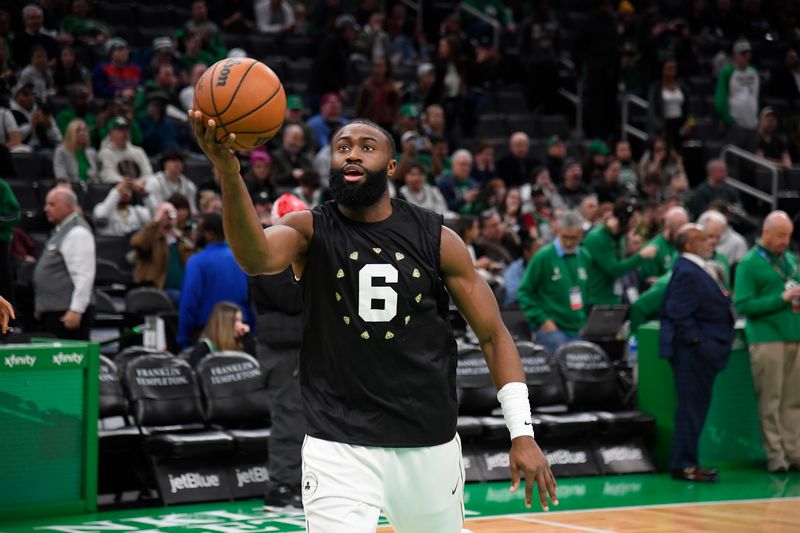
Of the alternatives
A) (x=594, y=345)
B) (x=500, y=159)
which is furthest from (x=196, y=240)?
(x=500, y=159)

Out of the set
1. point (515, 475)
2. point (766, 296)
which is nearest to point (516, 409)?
point (515, 475)

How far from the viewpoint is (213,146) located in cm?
376

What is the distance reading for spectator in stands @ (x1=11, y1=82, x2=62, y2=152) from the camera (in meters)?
13.3

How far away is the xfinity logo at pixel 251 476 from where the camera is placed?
8.81 meters

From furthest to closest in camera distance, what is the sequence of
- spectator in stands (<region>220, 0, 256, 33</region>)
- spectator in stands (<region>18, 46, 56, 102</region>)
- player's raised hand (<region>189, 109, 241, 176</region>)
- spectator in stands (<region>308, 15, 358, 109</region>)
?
spectator in stands (<region>220, 0, 256, 33</region>), spectator in stands (<region>308, 15, 358, 109</region>), spectator in stands (<region>18, 46, 56, 102</region>), player's raised hand (<region>189, 109, 241, 176</region>)

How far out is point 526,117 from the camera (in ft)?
58.2

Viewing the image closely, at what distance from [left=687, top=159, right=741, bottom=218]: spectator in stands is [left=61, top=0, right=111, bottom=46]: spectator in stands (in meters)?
7.35

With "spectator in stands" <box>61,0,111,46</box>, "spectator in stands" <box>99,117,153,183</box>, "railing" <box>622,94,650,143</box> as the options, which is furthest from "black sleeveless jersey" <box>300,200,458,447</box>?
"railing" <box>622,94,650,143</box>

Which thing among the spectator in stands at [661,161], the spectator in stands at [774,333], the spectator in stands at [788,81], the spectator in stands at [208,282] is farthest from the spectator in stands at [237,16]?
the spectator in stands at [774,333]

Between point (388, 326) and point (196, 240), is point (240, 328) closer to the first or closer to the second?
point (196, 240)

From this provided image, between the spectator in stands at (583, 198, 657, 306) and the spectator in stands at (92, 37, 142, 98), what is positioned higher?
the spectator in stands at (92, 37, 142, 98)

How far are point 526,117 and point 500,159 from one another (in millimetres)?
2352

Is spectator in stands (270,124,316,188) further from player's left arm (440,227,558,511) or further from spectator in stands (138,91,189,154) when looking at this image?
player's left arm (440,227,558,511)

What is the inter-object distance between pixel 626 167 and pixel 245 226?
520 inches
